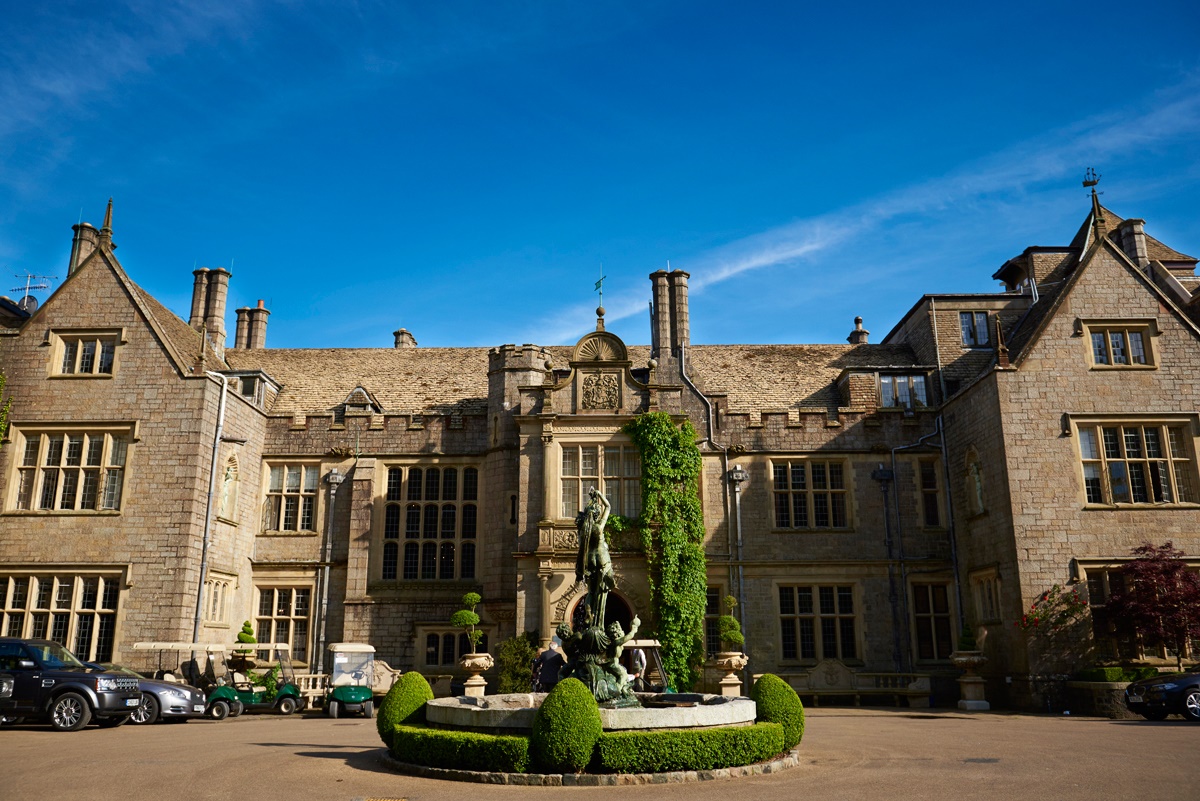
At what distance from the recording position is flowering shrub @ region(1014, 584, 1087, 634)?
70.3ft

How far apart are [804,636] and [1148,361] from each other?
11.8 meters

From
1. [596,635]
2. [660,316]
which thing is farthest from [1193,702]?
[660,316]

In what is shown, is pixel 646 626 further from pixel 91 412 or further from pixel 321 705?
pixel 91 412

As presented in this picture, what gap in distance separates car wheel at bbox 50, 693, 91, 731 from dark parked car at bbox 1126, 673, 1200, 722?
20247 millimetres

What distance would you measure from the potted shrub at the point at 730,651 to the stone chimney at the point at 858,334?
15.1 meters

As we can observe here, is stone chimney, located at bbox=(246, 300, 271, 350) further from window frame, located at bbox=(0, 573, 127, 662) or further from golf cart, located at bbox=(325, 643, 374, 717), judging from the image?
golf cart, located at bbox=(325, 643, 374, 717)

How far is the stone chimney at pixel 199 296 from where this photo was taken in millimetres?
32938

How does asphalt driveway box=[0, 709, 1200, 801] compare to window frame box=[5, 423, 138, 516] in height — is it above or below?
below

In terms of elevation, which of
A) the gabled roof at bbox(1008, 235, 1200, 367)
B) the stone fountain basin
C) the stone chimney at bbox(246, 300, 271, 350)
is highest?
the stone chimney at bbox(246, 300, 271, 350)

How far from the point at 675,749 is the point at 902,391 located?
2021 cm

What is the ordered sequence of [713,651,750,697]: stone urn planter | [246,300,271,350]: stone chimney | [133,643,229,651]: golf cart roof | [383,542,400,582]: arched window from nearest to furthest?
1. [713,651,750,697]: stone urn planter
2. [133,643,229,651]: golf cart roof
3. [383,542,400,582]: arched window
4. [246,300,271,350]: stone chimney

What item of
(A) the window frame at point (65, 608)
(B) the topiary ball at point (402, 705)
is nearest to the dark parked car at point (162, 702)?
(A) the window frame at point (65, 608)

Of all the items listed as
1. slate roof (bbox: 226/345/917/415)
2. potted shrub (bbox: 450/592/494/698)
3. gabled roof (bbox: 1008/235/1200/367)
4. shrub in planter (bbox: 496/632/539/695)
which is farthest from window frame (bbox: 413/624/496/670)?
gabled roof (bbox: 1008/235/1200/367)

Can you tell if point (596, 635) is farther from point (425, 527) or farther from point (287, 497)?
point (287, 497)
